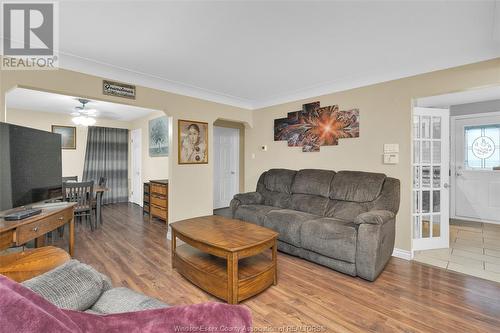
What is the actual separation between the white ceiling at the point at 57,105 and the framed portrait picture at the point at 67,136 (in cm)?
37

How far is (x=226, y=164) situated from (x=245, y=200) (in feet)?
7.22

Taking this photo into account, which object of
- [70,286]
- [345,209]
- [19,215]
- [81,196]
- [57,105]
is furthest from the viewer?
[57,105]

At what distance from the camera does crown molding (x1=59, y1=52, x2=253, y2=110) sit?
266 cm

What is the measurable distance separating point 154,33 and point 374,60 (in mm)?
2396

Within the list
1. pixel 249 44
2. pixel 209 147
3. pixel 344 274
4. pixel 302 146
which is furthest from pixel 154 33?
pixel 344 274

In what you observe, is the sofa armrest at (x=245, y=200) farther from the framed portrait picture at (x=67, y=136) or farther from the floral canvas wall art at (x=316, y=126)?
the framed portrait picture at (x=67, y=136)

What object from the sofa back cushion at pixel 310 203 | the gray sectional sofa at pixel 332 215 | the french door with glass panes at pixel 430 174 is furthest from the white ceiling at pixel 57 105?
the french door with glass panes at pixel 430 174

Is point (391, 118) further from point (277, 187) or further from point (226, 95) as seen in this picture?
point (226, 95)

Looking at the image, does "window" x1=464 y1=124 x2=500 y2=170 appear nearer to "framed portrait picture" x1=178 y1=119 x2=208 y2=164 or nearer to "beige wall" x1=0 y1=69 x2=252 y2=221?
"beige wall" x1=0 y1=69 x2=252 y2=221

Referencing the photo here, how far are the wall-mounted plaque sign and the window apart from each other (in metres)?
6.20

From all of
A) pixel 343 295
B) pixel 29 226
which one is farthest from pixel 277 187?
pixel 29 226

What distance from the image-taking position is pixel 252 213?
3369 millimetres

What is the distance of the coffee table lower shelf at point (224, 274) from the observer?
1976 mm

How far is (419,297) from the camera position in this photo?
210cm
